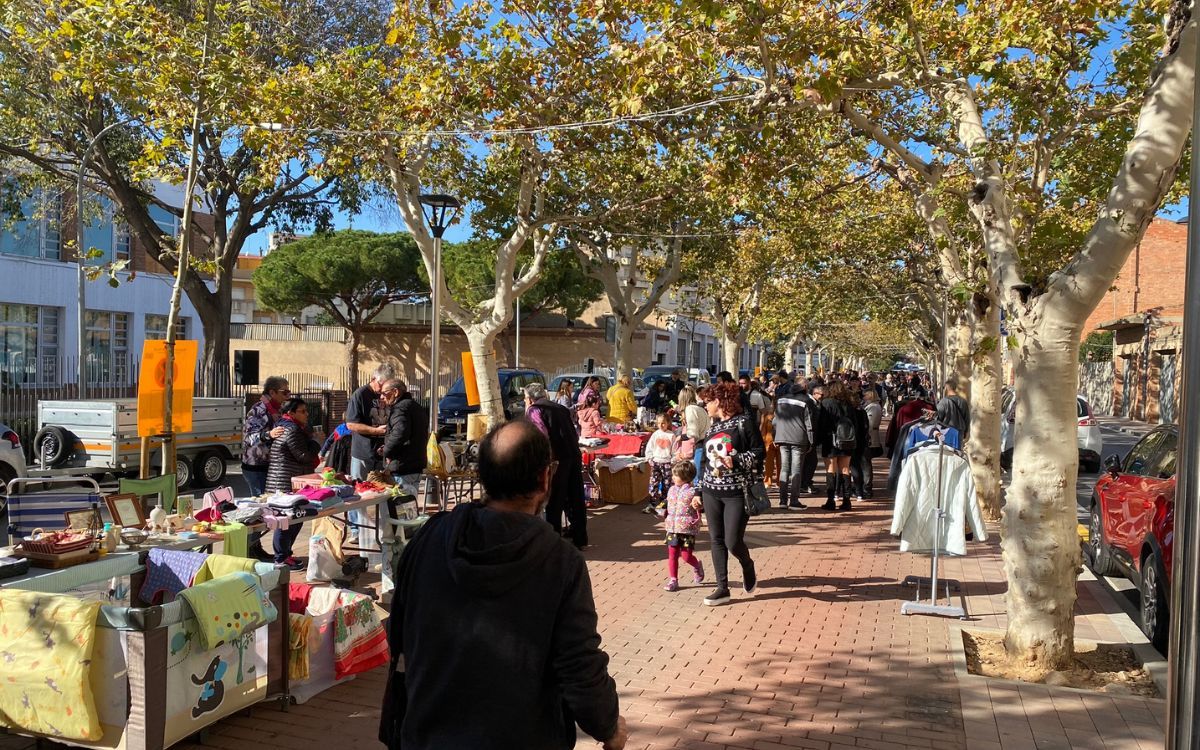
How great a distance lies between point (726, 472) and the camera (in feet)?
23.6

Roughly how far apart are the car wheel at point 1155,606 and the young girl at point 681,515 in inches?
134

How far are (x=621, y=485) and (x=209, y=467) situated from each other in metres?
7.34

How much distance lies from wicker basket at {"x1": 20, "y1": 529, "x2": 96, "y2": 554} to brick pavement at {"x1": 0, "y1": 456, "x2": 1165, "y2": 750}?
1.46m

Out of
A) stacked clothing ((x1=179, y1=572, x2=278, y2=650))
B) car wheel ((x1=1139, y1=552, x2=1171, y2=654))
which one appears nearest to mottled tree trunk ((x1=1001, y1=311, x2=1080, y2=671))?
car wheel ((x1=1139, y1=552, x2=1171, y2=654))

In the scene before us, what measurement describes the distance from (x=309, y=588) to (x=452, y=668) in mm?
3837

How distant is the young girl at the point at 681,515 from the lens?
25.4 feet

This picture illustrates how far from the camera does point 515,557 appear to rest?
2393 millimetres

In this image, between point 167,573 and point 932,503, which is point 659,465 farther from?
point 167,573

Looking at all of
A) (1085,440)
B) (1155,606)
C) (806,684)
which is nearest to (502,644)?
(806,684)

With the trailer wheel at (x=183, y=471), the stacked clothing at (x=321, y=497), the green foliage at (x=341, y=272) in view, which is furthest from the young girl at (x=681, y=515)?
the green foliage at (x=341, y=272)

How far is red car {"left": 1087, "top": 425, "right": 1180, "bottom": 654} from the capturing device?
21.8ft

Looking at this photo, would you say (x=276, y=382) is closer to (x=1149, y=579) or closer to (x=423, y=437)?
(x=423, y=437)

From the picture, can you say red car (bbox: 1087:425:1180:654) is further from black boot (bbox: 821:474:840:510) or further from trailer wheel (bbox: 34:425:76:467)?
trailer wheel (bbox: 34:425:76:467)

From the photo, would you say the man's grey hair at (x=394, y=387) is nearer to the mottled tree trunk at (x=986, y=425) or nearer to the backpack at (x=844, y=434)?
the backpack at (x=844, y=434)
